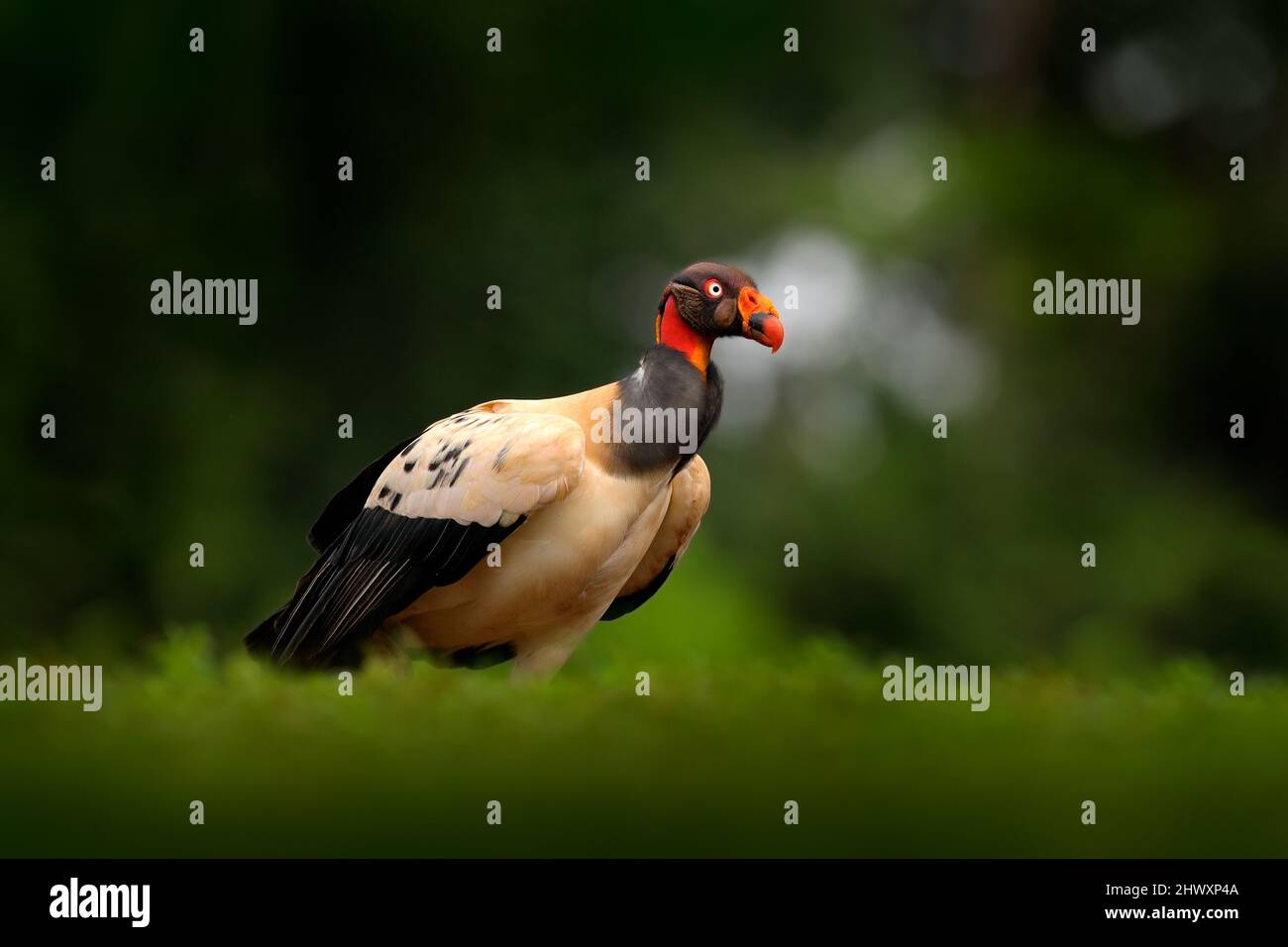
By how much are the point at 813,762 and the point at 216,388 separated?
10.8 meters

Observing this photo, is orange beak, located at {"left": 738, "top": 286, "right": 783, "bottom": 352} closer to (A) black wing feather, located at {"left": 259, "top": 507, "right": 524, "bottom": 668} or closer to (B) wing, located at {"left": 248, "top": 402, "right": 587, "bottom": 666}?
(B) wing, located at {"left": 248, "top": 402, "right": 587, "bottom": 666}

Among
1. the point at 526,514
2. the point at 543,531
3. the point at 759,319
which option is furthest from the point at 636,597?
the point at 759,319

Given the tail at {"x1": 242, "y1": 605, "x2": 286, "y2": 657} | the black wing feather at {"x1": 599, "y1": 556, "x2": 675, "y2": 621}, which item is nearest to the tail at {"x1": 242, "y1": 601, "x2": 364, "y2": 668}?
the tail at {"x1": 242, "y1": 605, "x2": 286, "y2": 657}

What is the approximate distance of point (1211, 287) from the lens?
1620 centimetres

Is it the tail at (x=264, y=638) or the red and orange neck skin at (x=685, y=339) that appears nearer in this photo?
the red and orange neck skin at (x=685, y=339)

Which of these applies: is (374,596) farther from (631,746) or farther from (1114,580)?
(1114,580)

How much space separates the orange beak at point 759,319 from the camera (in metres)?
5.59

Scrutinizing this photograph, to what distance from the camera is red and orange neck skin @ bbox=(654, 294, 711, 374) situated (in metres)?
5.71

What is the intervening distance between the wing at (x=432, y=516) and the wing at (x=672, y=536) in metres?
0.70

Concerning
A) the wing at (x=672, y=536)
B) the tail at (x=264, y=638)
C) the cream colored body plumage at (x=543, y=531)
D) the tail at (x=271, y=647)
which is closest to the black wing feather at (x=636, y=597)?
the wing at (x=672, y=536)

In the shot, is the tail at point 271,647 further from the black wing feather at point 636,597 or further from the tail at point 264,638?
the black wing feather at point 636,597

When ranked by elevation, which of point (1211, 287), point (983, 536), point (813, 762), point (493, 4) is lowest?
point (813, 762)

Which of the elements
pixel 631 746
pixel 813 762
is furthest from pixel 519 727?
pixel 813 762

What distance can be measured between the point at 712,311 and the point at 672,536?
0.96 m
